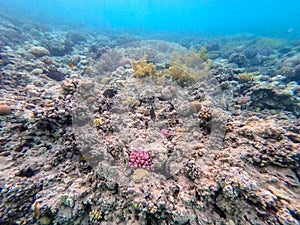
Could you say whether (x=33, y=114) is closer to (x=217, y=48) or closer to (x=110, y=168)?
(x=110, y=168)

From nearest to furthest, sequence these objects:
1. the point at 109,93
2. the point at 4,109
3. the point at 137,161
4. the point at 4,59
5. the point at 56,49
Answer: the point at 137,161 < the point at 4,109 < the point at 109,93 < the point at 4,59 < the point at 56,49

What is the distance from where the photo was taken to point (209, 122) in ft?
11.3

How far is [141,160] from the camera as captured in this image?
273 centimetres

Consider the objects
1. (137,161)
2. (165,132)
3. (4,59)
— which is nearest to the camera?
(137,161)

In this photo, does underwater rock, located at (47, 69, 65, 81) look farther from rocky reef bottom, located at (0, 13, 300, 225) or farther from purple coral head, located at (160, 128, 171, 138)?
purple coral head, located at (160, 128, 171, 138)

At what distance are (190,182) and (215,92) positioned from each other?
12.1ft

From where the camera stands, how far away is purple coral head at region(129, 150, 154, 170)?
8.82 feet

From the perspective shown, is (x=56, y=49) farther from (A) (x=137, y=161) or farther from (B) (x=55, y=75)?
(A) (x=137, y=161)

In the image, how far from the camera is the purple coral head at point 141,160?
2.69 metres

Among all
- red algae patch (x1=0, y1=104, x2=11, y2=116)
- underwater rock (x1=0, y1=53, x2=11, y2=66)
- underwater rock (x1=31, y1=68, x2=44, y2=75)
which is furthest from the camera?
underwater rock (x1=31, y1=68, x2=44, y2=75)

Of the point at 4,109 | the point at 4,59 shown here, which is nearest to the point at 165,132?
the point at 4,109

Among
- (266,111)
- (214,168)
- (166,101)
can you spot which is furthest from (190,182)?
(266,111)

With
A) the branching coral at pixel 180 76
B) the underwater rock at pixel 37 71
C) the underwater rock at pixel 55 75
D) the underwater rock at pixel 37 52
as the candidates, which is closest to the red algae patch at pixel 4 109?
the underwater rock at pixel 37 71

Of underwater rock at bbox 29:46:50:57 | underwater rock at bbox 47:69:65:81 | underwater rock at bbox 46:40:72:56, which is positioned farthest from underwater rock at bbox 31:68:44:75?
underwater rock at bbox 46:40:72:56
